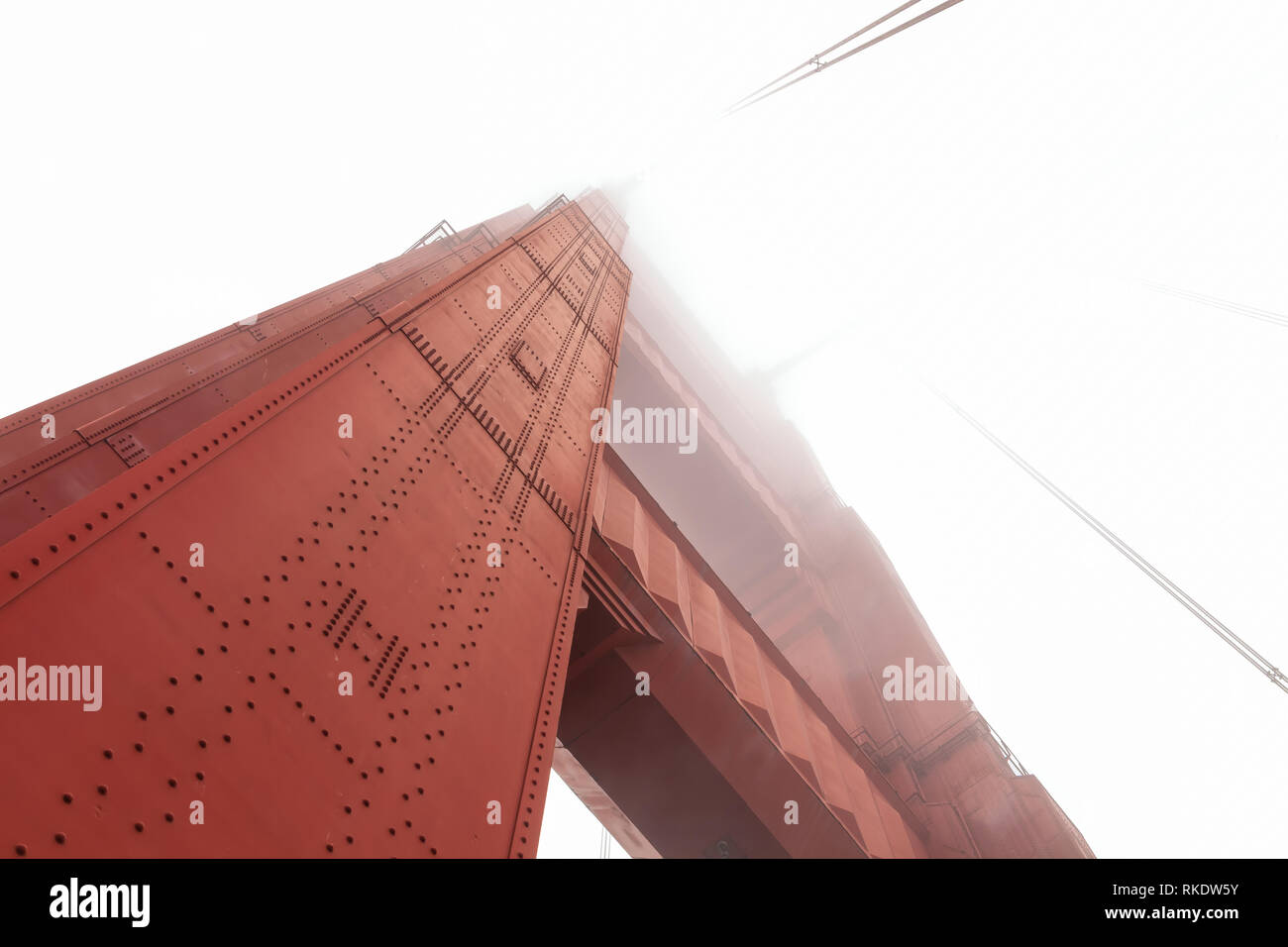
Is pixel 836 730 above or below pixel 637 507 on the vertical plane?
below

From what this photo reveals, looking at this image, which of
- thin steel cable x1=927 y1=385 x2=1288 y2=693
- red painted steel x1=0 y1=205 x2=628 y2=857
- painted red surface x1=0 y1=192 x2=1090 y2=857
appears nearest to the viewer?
red painted steel x1=0 y1=205 x2=628 y2=857

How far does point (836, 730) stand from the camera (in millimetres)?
11609

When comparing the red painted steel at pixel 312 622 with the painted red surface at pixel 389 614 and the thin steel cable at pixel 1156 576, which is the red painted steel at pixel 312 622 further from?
the thin steel cable at pixel 1156 576

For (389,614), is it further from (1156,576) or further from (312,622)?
(1156,576)

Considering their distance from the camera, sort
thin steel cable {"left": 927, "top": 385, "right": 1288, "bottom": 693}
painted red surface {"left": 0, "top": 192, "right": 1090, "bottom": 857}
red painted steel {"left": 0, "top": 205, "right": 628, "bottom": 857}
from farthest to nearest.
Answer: thin steel cable {"left": 927, "top": 385, "right": 1288, "bottom": 693} → painted red surface {"left": 0, "top": 192, "right": 1090, "bottom": 857} → red painted steel {"left": 0, "top": 205, "right": 628, "bottom": 857}

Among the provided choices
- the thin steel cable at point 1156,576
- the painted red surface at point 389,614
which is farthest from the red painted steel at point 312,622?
the thin steel cable at point 1156,576

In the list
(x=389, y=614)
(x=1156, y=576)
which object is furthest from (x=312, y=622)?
(x=1156, y=576)

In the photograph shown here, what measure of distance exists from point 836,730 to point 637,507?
6231 mm

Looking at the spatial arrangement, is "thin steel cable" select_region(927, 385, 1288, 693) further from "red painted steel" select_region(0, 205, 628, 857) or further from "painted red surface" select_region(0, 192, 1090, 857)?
"red painted steel" select_region(0, 205, 628, 857)

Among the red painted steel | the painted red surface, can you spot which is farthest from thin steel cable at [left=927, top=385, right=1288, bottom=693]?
the red painted steel

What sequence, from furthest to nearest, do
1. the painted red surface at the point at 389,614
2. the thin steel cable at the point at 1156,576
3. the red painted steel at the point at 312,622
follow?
1. the thin steel cable at the point at 1156,576
2. the painted red surface at the point at 389,614
3. the red painted steel at the point at 312,622
